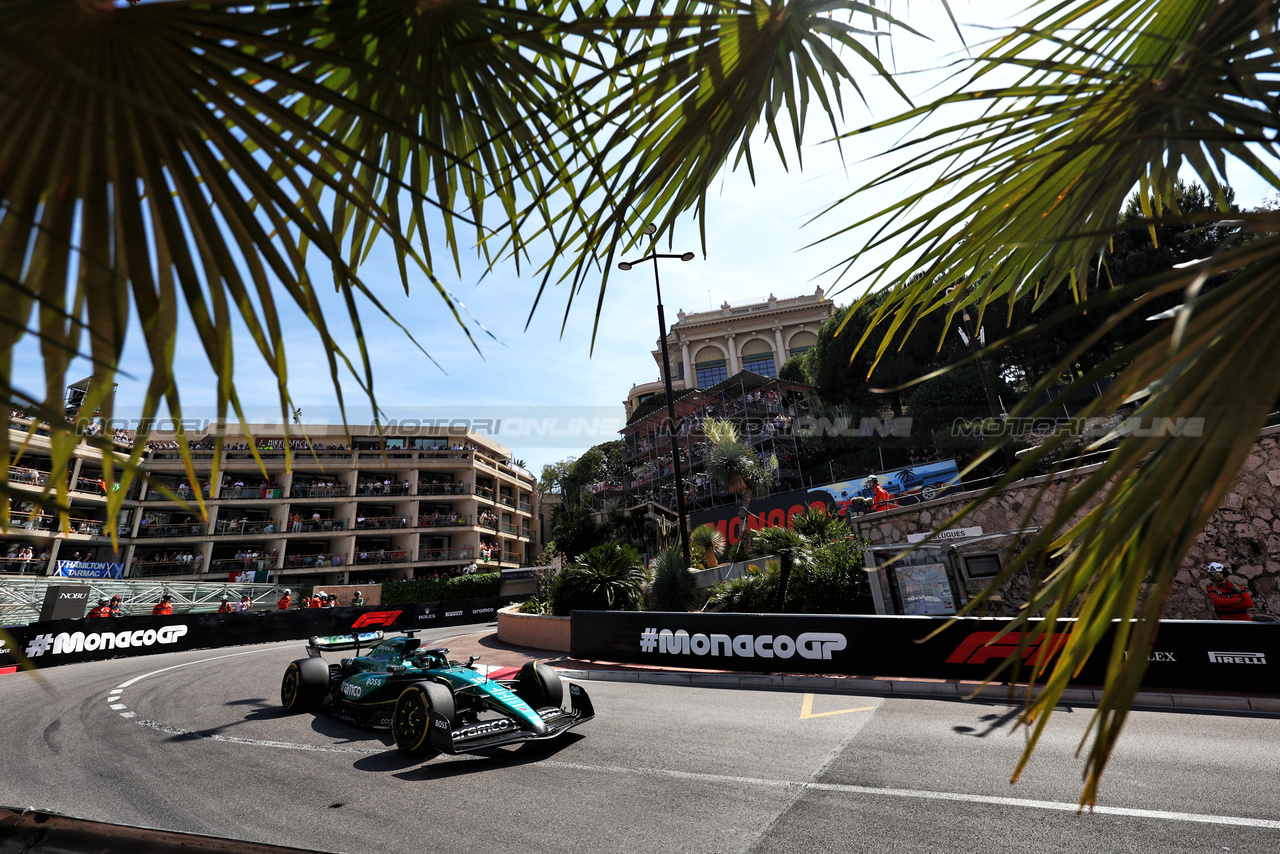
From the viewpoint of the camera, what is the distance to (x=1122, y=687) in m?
0.92

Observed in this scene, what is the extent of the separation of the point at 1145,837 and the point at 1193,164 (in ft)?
12.8

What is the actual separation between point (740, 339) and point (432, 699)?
56.6 metres

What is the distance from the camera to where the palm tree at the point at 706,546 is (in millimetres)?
19250

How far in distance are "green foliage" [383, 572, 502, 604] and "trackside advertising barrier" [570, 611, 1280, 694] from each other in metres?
24.8

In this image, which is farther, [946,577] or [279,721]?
[946,577]

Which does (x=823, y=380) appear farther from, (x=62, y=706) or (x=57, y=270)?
(x=57, y=270)

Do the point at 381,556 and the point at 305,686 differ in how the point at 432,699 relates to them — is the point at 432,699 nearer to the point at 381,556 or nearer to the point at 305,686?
the point at 305,686

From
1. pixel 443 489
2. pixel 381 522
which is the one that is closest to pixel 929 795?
pixel 381 522

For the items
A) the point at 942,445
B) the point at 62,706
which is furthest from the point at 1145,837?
the point at 942,445

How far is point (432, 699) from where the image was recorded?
232 inches

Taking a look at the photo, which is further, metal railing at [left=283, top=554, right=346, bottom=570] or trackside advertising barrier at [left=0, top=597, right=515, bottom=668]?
metal railing at [left=283, top=554, right=346, bottom=570]

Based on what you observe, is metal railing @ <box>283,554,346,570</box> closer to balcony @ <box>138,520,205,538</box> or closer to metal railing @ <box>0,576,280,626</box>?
balcony @ <box>138,520,205,538</box>

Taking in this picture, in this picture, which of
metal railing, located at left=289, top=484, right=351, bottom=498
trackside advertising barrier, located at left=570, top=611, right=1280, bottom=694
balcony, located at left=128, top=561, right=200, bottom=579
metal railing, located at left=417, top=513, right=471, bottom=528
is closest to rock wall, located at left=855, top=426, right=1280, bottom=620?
trackside advertising barrier, located at left=570, top=611, right=1280, bottom=694

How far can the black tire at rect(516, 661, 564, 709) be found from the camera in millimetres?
6863
